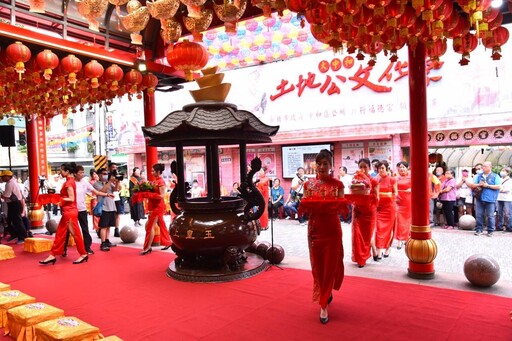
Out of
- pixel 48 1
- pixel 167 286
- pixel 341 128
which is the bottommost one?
pixel 167 286

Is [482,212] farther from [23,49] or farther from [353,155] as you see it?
[23,49]

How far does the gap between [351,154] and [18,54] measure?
850 centimetres

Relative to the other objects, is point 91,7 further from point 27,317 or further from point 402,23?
point 402,23

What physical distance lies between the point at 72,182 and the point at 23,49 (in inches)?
85.3

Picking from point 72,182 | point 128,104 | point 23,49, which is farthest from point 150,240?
point 128,104

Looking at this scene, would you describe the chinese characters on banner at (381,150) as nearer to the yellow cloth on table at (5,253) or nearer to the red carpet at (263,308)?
the red carpet at (263,308)

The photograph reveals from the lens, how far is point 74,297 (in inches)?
191

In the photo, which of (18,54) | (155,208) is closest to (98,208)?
(155,208)

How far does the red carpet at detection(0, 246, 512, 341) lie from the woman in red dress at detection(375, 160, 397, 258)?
1.54 meters

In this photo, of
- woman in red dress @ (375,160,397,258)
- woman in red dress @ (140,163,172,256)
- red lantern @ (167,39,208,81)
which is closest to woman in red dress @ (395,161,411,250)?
woman in red dress @ (375,160,397,258)

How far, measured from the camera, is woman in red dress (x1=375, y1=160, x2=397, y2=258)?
6520mm

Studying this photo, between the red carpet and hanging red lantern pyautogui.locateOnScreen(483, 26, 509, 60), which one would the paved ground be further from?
hanging red lantern pyautogui.locateOnScreen(483, 26, 509, 60)

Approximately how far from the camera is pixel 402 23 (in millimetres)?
4473

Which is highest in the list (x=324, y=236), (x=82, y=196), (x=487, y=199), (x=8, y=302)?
(x=82, y=196)
